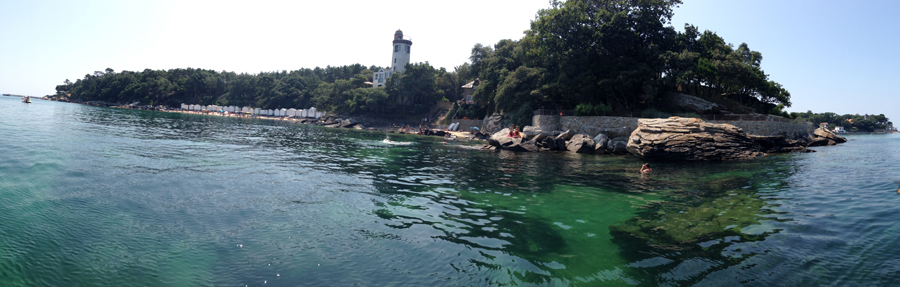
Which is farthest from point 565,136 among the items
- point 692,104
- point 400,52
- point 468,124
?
point 400,52

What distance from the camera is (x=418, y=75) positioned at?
283ft

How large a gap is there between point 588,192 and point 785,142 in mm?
34407

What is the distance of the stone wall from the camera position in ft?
125

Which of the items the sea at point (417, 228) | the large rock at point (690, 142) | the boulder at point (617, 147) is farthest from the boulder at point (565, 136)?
the sea at point (417, 228)

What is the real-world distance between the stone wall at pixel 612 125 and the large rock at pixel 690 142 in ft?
25.1

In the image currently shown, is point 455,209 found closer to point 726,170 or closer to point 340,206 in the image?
point 340,206

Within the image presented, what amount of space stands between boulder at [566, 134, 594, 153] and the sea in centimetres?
1675

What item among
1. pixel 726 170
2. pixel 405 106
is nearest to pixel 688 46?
pixel 726 170

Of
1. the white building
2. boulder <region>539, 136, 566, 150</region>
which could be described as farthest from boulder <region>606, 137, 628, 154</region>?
the white building

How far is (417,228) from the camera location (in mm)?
9797

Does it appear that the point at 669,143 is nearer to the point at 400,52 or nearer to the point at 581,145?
the point at 581,145

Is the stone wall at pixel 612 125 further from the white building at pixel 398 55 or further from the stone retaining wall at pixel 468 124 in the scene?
the white building at pixel 398 55

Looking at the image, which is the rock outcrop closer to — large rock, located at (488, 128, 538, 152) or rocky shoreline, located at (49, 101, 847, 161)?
rocky shoreline, located at (49, 101, 847, 161)

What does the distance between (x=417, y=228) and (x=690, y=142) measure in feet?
84.8
